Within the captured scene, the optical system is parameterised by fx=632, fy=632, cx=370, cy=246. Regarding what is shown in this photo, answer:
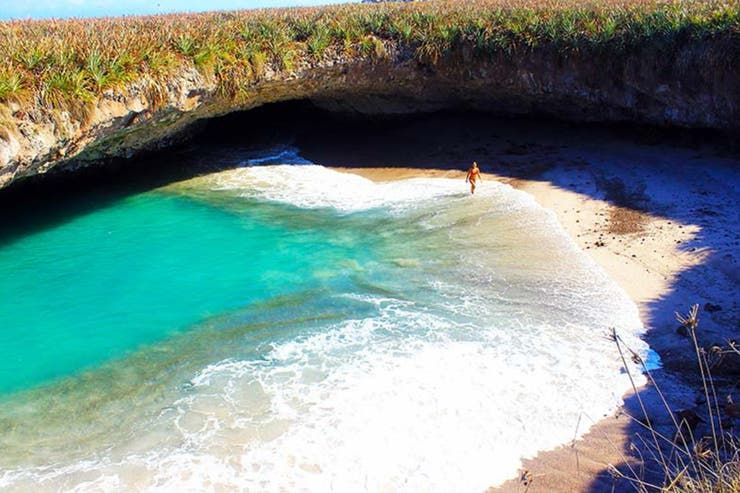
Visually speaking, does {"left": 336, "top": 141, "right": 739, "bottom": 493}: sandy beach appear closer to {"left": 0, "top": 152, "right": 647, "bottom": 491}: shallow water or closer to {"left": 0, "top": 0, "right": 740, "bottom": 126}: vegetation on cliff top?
{"left": 0, "top": 152, "right": 647, "bottom": 491}: shallow water

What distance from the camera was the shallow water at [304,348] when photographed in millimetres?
7805

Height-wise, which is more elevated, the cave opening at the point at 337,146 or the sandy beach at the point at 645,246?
the cave opening at the point at 337,146

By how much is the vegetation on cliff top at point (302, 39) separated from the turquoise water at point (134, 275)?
3228 millimetres

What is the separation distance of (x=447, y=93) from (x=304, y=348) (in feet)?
44.4

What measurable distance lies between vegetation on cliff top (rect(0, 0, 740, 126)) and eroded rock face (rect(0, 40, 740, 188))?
27 centimetres

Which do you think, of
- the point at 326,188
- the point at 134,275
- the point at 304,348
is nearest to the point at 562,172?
the point at 326,188

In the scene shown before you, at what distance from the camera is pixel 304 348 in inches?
399

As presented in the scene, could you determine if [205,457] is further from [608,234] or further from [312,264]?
[608,234]

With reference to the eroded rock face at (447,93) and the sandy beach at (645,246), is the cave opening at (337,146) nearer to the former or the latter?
the eroded rock face at (447,93)

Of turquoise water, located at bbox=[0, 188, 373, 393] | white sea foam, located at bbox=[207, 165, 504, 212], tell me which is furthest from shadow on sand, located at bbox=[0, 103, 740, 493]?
turquoise water, located at bbox=[0, 188, 373, 393]

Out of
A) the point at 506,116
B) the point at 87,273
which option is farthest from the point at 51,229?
the point at 506,116

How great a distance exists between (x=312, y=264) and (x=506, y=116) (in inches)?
453

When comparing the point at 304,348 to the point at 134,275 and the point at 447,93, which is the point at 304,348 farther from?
the point at 447,93

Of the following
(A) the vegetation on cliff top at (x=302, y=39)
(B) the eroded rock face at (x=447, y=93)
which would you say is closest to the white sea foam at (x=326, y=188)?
(B) the eroded rock face at (x=447, y=93)
